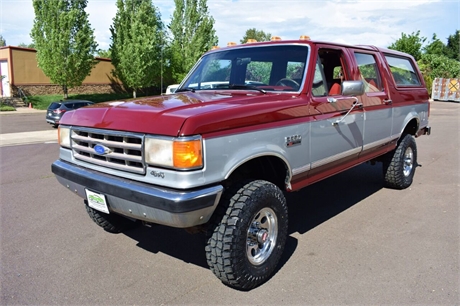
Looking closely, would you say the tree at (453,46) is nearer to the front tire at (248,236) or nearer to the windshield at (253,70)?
the windshield at (253,70)

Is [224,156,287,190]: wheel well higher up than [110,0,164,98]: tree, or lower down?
lower down

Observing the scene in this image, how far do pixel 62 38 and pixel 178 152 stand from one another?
93.0 feet

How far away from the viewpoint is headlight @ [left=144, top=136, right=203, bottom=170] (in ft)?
9.07

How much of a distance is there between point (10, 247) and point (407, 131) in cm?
578

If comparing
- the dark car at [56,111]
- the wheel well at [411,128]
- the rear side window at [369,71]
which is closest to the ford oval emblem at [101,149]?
the rear side window at [369,71]

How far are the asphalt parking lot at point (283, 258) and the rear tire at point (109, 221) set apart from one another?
0.11 metres

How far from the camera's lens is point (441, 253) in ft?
12.9

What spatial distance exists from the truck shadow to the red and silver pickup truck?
0.42 metres

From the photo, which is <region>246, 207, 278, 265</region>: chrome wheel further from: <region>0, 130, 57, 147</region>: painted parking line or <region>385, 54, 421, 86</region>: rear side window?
<region>0, 130, 57, 147</region>: painted parking line

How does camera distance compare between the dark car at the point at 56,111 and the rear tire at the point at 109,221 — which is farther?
the dark car at the point at 56,111

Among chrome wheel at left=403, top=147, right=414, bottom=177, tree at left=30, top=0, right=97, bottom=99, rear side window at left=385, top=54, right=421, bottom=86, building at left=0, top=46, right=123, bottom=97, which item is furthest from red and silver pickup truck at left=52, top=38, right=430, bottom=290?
building at left=0, top=46, right=123, bottom=97

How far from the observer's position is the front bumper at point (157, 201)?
2.77 metres

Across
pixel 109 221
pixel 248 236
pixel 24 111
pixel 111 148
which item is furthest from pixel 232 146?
pixel 24 111

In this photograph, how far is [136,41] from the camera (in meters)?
30.9
